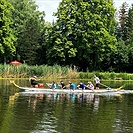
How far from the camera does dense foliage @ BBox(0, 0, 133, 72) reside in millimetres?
79688

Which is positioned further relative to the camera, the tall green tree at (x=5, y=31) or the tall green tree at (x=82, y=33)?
the tall green tree at (x=82, y=33)

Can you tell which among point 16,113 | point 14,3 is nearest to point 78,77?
point 14,3

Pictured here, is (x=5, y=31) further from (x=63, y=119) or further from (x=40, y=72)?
(x=63, y=119)

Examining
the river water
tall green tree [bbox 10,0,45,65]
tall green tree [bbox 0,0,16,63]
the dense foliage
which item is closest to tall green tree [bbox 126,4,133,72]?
the dense foliage

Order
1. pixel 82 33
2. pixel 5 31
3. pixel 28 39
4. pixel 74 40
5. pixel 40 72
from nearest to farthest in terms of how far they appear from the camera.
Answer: pixel 40 72, pixel 5 31, pixel 82 33, pixel 74 40, pixel 28 39

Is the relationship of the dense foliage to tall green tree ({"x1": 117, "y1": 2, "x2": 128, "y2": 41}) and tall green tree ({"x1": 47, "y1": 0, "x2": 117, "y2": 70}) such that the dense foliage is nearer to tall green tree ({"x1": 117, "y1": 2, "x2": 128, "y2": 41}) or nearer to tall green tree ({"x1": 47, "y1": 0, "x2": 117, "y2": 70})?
tall green tree ({"x1": 47, "y1": 0, "x2": 117, "y2": 70})

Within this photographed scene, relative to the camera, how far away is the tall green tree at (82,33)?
80.2m

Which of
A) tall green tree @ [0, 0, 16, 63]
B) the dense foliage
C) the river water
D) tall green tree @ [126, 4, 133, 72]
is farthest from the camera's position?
tall green tree @ [126, 4, 133, 72]

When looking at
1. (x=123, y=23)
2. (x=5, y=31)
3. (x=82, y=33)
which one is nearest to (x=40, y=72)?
(x=5, y=31)

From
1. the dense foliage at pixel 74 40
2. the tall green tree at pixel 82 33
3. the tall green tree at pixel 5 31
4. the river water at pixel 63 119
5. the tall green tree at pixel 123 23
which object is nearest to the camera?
the river water at pixel 63 119

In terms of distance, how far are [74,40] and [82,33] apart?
124 inches

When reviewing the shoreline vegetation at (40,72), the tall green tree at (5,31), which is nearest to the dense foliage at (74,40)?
the tall green tree at (5,31)

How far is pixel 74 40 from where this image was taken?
272 feet

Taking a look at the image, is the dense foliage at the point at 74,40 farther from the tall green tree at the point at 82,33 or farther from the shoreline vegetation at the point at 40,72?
the shoreline vegetation at the point at 40,72
